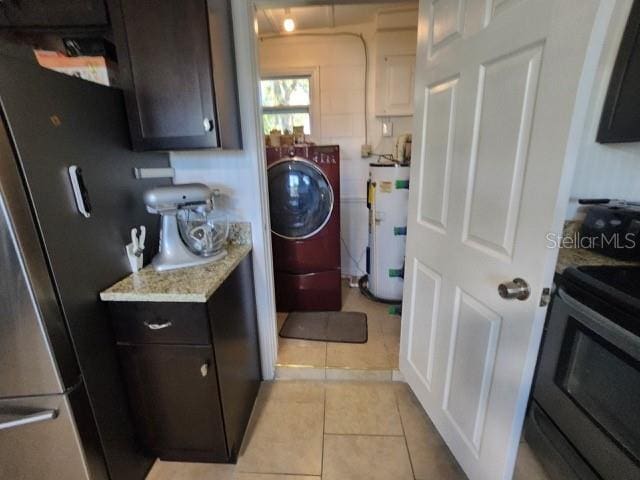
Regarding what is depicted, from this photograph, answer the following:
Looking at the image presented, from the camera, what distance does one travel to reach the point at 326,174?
7.06 feet

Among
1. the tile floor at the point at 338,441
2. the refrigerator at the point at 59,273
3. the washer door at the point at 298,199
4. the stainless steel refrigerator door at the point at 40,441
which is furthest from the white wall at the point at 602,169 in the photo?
the stainless steel refrigerator door at the point at 40,441

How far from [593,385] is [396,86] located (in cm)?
240

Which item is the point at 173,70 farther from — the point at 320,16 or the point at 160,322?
the point at 320,16

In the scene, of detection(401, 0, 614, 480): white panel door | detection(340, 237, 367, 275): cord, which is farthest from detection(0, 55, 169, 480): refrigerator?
detection(340, 237, 367, 275): cord

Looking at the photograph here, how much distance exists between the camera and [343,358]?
1858 mm

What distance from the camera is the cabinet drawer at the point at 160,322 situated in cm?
105

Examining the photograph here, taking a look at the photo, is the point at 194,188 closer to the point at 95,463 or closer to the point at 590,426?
the point at 95,463

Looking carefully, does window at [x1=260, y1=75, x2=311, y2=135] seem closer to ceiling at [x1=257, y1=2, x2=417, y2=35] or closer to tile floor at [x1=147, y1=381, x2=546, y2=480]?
ceiling at [x1=257, y1=2, x2=417, y2=35]

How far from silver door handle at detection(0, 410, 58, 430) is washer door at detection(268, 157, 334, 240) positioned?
157 centimetres

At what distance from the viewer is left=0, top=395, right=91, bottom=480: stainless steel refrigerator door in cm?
90

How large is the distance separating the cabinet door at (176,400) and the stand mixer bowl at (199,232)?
16.6 inches

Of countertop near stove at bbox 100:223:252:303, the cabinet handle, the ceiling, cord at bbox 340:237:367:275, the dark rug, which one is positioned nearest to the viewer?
Result: countertop near stove at bbox 100:223:252:303

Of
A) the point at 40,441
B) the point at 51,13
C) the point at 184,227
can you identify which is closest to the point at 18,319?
the point at 40,441

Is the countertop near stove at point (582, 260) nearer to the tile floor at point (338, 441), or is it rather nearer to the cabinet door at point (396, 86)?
the tile floor at point (338, 441)
